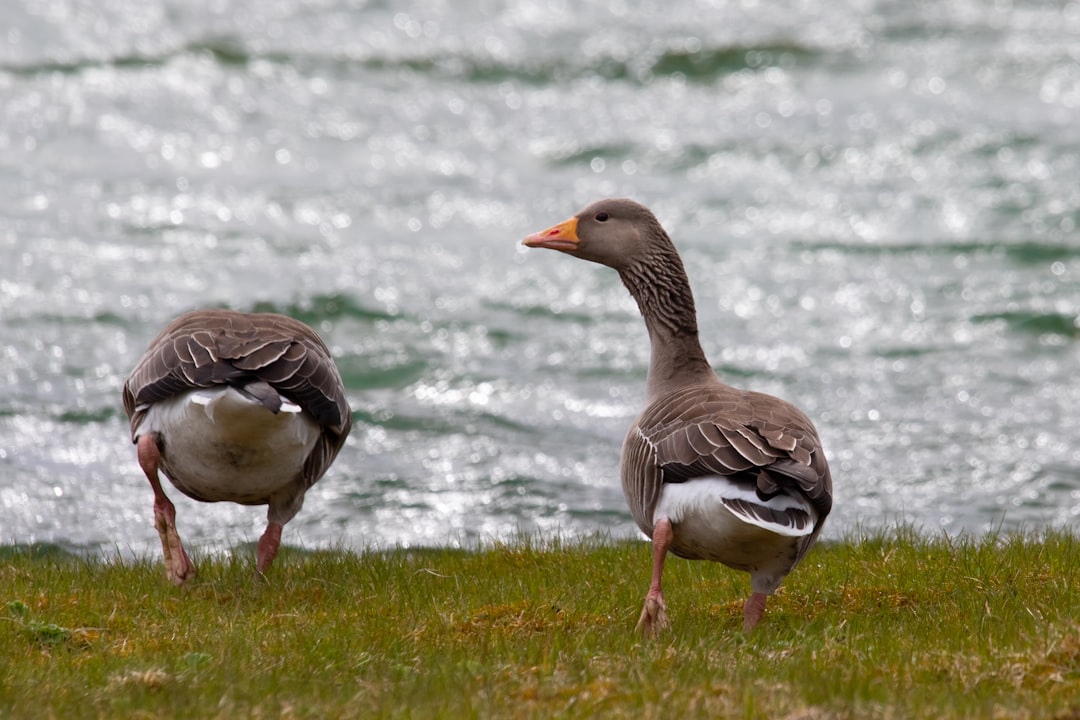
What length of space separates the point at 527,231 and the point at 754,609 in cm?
1583

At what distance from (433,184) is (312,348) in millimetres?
16565

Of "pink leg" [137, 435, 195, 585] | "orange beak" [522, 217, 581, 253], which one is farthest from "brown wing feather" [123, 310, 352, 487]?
"orange beak" [522, 217, 581, 253]

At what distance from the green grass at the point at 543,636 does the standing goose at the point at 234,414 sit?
1.52 ft

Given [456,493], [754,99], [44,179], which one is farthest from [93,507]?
[754,99]

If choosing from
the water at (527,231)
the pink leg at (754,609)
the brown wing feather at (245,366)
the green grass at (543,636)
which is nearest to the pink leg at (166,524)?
the green grass at (543,636)

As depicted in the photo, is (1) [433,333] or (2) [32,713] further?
(1) [433,333]

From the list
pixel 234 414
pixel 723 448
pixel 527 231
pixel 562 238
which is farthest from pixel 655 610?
pixel 527 231

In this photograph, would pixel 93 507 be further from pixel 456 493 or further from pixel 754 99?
pixel 754 99

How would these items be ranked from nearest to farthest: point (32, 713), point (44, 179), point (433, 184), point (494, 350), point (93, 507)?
point (32, 713)
point (93, 507)
point (494, 350)
point (44, 179)
point (433, 184)

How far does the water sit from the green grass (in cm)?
291

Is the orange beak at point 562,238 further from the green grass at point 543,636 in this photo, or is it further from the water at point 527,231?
the water at point 527,231

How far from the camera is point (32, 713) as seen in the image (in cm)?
529

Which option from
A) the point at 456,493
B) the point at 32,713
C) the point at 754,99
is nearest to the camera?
the point at 32,713

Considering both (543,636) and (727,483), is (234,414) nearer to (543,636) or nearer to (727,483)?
(543,636)
